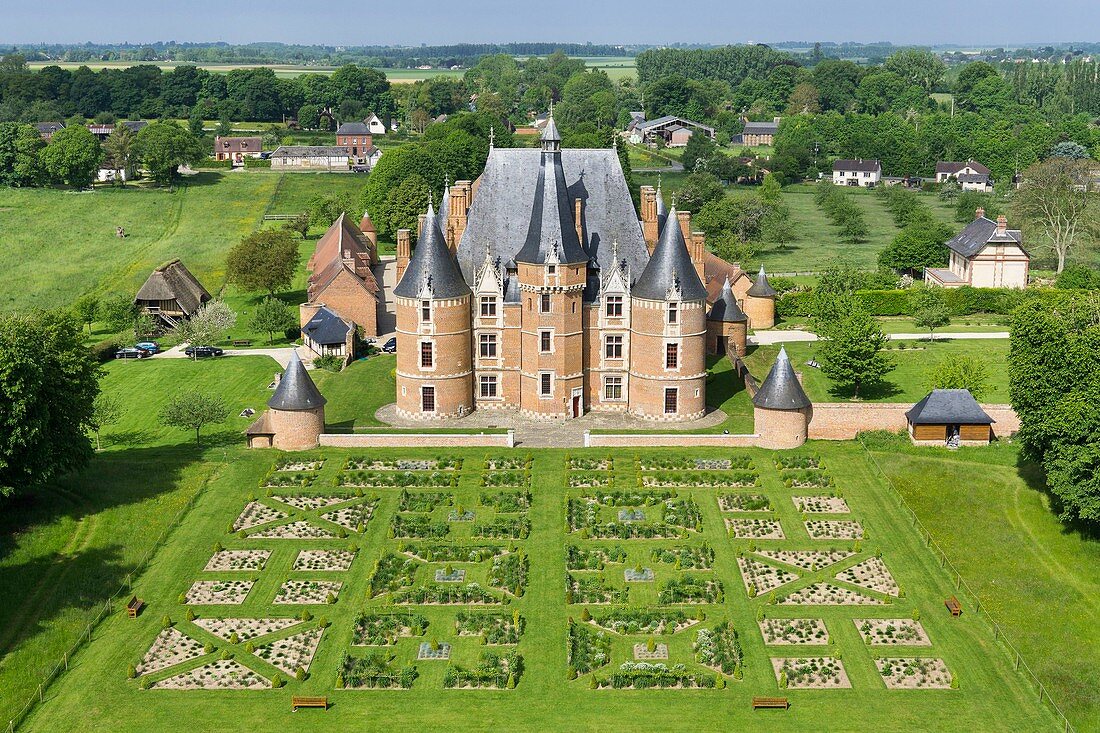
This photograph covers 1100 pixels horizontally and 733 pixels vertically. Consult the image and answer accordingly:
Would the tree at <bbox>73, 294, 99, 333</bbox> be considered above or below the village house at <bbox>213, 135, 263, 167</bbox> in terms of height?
below

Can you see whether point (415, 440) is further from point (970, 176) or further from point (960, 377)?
point (970, 176)

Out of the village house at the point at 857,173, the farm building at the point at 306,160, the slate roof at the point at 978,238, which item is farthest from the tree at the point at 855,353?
the farm building at the point at 306,160

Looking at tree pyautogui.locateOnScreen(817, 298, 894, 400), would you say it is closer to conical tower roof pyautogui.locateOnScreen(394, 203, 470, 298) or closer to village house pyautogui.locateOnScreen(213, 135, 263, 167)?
conical tower roof pyautogui.locateOnScreen(394, 203, 470, 298)

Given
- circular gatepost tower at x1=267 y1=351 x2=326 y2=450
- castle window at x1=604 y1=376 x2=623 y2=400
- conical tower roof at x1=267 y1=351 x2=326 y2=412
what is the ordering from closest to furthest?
conical tower roof at x1=267 y1=351 x2=326 y2=412 < circular gatepost tower at x1=267 y1=351 x2=326 y2=450 < castle window at x1=604 y1=376 x2=623 y2=400

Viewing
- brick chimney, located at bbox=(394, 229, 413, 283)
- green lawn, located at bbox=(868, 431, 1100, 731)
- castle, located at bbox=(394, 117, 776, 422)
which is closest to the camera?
green lawn, located at bbox=(868, 431, 1100, 731)

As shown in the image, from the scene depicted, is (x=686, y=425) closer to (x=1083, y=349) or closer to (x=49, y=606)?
(x=1083, y=349)

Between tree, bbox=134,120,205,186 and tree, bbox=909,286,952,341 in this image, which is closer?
tree, bbox=909,286,952,341

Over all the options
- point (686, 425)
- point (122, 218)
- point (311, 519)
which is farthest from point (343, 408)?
point (122, 218)

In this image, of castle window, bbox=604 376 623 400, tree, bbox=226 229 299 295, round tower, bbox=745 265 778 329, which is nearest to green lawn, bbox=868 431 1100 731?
castle window, bbox=604 376 623 400
